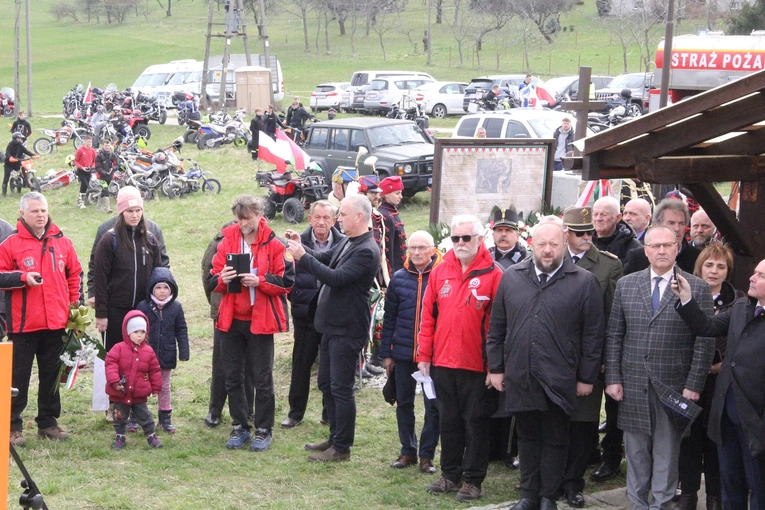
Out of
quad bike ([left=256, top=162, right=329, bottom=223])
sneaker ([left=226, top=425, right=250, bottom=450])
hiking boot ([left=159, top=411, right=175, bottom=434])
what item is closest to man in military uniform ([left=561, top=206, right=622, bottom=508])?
sneaker ([left=226, top=425, right=250, bottom=450])

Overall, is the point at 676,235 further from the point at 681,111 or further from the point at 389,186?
the point at 389,186

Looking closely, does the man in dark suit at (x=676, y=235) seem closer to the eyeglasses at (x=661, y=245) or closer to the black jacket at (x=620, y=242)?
the black jacket at (x=620, y=242)

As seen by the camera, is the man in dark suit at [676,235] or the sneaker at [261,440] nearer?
the man in dark suit at [676,235]

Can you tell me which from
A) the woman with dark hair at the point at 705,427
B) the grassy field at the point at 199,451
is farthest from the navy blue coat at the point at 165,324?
the woman with dark hair at the point at 705,427

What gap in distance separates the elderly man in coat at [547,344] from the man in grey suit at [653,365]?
136 millimetres

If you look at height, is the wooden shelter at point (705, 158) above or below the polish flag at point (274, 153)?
above

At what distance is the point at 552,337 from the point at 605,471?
1.43 meters

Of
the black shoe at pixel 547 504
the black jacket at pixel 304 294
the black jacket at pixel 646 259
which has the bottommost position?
the black shoe at pixel 547 504

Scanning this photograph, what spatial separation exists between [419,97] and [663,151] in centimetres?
3087

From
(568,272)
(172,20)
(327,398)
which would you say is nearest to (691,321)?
(568,272)

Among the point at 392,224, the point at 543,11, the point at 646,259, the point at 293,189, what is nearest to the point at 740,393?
the point at 646,259

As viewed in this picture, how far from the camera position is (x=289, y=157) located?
427 inches

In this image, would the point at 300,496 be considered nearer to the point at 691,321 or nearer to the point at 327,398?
the point at 327,398

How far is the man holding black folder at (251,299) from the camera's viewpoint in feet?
21.2
